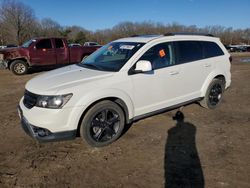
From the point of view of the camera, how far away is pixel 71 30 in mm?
60406

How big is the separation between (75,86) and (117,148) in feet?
4.16

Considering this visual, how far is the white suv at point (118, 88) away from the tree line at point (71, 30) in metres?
44.9

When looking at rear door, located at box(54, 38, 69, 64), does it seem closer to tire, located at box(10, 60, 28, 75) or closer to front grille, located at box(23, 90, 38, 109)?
tire, located at box(10, 60, 28, 75)

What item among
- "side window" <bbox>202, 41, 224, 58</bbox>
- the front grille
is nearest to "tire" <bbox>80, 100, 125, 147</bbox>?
the front grille

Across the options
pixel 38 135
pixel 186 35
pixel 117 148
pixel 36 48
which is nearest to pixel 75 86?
pixel 38 135

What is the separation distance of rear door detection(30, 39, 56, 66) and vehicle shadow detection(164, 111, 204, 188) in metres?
9.13

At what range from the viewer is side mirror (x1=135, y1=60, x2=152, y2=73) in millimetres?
4043

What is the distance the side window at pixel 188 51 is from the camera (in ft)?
16.1

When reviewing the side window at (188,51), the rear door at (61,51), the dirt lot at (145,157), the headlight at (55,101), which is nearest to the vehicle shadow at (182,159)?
the dirt lot at (145,157)

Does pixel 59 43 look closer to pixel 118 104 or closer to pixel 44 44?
pixel 44 44

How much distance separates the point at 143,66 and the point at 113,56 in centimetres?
94

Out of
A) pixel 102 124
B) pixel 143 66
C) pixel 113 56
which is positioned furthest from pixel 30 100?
pixel 143 66

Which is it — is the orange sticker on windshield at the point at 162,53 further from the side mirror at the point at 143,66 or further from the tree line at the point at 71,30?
the tree line at the point at 71,30

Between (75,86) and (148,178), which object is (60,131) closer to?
(75,86)
